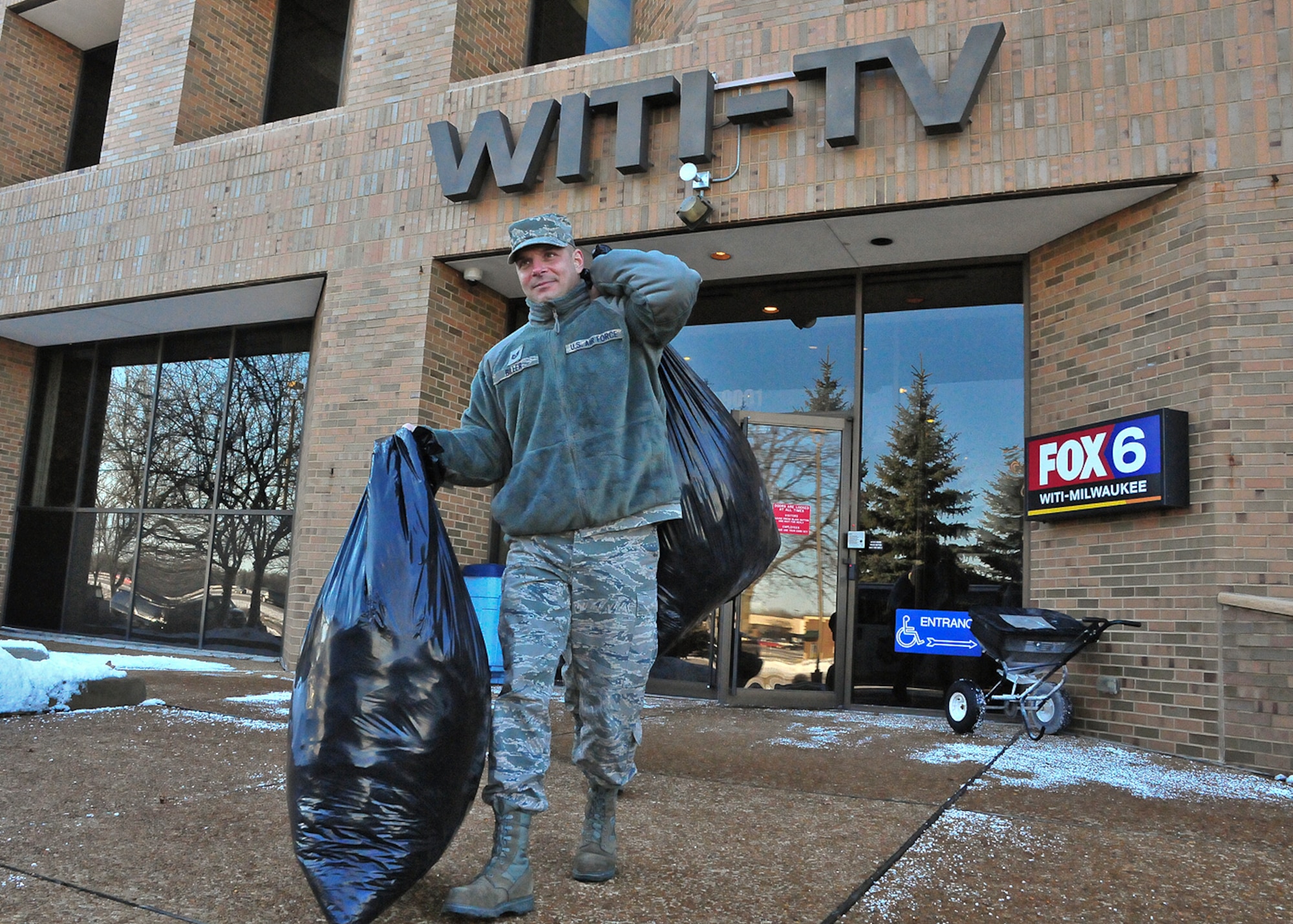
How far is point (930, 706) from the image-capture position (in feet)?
23.0

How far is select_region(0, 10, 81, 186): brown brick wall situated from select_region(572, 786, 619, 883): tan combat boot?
12.4 meters

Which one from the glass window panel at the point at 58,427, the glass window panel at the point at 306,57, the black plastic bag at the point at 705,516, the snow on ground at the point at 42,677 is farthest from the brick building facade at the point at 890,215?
the black plastic bag at the point at 705,516

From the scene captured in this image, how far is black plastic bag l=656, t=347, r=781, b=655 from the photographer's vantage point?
2.81m

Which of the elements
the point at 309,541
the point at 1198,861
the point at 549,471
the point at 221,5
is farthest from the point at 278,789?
the point at 221,5

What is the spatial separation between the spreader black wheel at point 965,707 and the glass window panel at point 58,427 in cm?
1030

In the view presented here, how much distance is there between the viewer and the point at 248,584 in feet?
32.1

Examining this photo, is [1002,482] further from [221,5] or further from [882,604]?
[221,5]

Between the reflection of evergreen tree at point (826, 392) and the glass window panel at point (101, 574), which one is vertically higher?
Result: the reflection of evergreen tree at point (826, 392)

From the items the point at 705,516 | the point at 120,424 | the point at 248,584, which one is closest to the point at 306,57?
the point at 120,424

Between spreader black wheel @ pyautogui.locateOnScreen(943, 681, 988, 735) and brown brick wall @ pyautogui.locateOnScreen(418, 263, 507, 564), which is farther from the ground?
brown brick wall @ pyautogui.locateOnScreen(418, 263, 507, 564)

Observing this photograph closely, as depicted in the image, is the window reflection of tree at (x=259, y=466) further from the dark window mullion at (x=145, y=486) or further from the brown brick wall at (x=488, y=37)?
the brown brick wall at (x=488, y=37)

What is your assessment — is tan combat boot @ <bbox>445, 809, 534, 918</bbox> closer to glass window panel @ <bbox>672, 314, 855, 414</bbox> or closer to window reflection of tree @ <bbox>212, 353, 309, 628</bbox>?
glass window panel @ <bbox>672, 314, 855, 414</bbox>

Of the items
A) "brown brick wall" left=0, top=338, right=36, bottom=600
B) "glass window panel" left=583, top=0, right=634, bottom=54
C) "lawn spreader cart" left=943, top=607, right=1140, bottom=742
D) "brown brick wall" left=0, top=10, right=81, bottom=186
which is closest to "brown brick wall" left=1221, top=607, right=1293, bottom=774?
"lawn spreader cart" left=943, top=607, right=1140, bottom=742

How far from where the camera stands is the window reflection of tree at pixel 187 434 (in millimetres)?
10297
